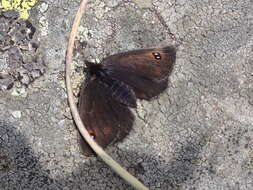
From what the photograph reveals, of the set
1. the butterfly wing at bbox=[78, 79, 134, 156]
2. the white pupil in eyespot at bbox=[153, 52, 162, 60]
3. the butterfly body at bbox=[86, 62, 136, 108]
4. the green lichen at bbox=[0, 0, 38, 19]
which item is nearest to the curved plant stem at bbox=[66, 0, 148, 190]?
the butterfly wing at bbox=[78, 79, 134, 156]

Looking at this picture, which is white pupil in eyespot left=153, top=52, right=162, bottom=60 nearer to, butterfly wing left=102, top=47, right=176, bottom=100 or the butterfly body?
butterfly wing left=102, top=47, right=176, bottom=100

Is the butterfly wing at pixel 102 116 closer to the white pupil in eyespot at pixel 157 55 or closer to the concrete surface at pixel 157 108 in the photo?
the concrete surface at pixel 157 108

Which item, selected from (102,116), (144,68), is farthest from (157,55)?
(102,116)

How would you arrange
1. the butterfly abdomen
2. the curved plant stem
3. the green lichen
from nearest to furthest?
the curved plant stem
the butterfly abdomen
the green lichen

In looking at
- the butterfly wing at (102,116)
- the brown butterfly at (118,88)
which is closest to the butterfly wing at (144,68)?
the brown butterfly at (118,88)

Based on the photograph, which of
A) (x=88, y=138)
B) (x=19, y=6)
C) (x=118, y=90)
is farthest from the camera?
(x=19, y=6)

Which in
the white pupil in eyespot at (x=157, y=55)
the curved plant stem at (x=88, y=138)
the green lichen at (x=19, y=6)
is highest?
the green lichen at (x=19, y=6)

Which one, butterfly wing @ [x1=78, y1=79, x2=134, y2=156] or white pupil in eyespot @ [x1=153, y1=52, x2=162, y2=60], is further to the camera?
white pupil in eyespot @ [x1=153, y1=52, x2=162, y2=60]

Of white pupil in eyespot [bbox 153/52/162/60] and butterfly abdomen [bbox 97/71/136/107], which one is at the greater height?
white pupil in eyespot [bbox 153/52/162/60]

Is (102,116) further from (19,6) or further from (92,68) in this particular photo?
(19,6)
